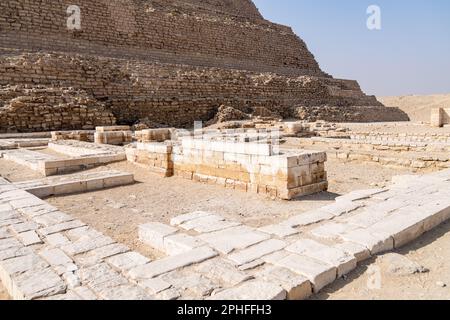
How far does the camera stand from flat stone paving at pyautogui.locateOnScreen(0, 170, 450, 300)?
239 cm

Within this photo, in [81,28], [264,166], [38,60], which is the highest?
[81,28]

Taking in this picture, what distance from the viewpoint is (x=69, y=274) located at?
2619mm

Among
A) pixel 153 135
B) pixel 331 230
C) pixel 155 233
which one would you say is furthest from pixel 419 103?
pixel 155 233

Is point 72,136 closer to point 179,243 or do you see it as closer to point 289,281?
point 179,243

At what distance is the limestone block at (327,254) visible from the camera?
8.83ft

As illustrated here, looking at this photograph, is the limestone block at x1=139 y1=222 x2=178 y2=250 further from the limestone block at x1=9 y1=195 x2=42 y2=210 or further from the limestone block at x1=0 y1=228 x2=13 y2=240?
the limestone block at x1=9 y1=195 x2=42 y2=210

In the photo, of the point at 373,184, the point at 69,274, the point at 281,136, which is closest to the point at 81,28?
the point at 281,136

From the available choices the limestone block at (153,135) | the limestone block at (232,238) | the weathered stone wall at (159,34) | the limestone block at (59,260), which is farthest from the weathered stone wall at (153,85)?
the limestone block at (232,238)

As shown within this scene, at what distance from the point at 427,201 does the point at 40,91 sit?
54.0 feet

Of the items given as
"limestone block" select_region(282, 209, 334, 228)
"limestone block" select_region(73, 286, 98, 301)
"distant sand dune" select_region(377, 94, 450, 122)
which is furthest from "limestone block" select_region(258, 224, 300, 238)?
"distant sand dune" select_region(377, 94, 450, 122)

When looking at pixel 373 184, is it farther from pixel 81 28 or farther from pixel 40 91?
pixel 81 28

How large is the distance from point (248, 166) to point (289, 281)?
145 inches

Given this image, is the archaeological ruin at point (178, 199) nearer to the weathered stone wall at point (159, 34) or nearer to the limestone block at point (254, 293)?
the limestone block at point (254, 293)

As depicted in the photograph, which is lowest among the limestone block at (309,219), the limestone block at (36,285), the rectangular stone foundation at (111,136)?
the limestone block at (36,285)
